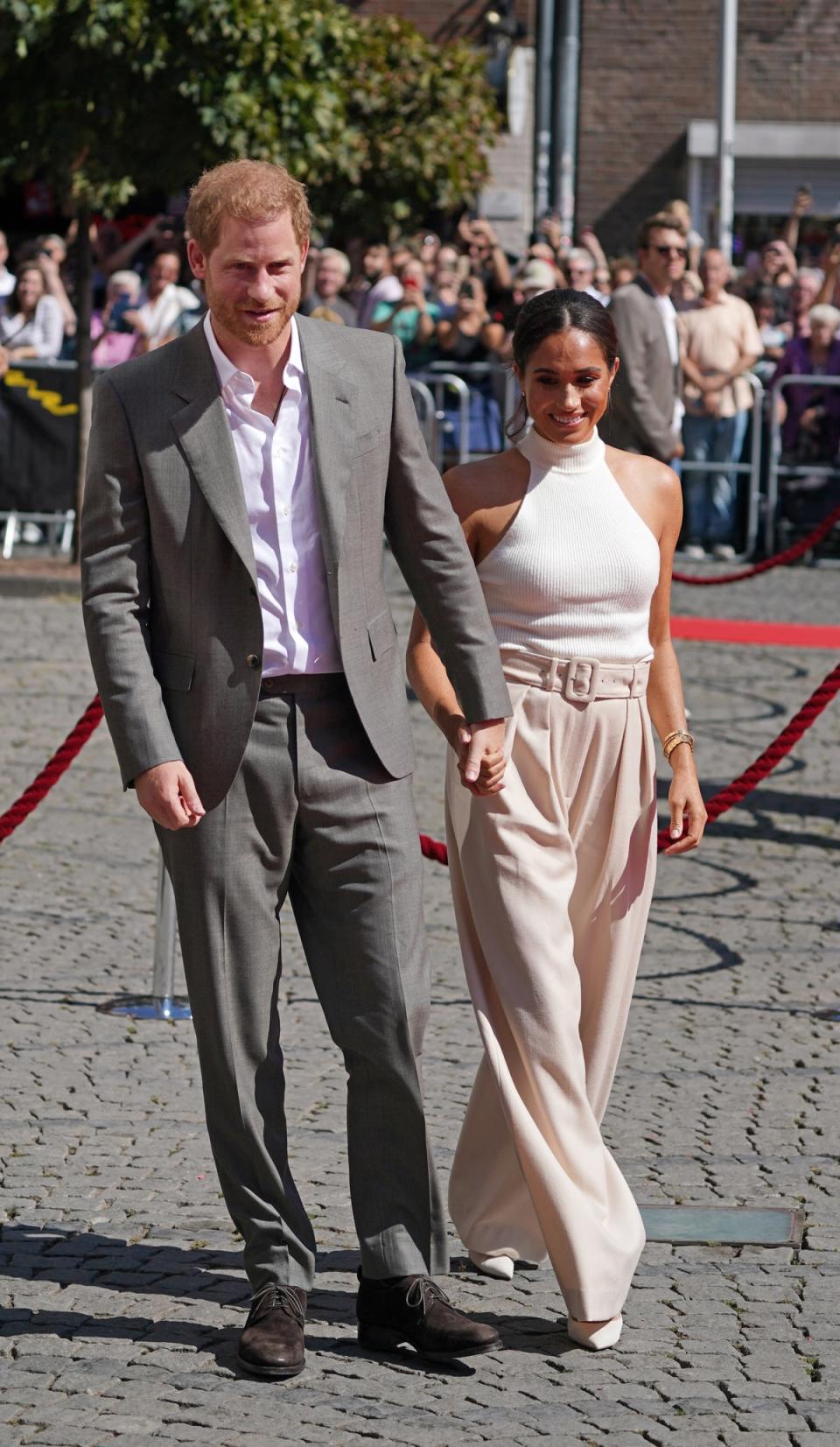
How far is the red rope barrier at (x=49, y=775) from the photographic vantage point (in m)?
5.57

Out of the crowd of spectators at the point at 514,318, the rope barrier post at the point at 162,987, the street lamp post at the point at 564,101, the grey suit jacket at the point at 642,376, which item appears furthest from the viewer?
the street lamp post at the point at 564,101

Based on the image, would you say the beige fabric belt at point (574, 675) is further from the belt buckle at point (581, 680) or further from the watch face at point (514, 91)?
the watch face at point (514, 91)

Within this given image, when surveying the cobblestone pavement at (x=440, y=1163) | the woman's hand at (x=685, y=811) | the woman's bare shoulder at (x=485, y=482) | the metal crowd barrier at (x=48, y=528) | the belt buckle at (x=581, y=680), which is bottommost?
the cobblestone pavement at (x=440, y=1163)

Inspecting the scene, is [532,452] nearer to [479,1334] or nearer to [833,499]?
[479,1334]

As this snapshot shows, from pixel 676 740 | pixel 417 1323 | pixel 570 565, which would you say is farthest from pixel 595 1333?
pixel 570 565

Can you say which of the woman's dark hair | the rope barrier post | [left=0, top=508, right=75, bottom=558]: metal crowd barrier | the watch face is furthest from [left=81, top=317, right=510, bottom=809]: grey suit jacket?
the watch face

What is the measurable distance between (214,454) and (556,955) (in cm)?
111

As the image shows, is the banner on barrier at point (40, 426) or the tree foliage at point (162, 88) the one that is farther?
the banner on barrier at point (40, 426)

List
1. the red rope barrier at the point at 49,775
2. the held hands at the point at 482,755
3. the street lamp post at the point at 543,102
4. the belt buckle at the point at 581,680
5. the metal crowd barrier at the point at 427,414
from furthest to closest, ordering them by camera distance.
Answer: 1. the street lamp post at the point at 543,102
2. the metal crowd barrier at the point at 427,414
3. the red rope barrier at the point at 49,775
4. the belt buckle at the point at 581,680
5. the held hands at the point at 482,755

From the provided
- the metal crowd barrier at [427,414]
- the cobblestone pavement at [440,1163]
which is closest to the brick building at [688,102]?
the metal crowd barrier at [427,414]

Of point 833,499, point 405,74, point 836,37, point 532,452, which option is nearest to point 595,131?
point 836,37

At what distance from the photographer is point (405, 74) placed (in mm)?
22406

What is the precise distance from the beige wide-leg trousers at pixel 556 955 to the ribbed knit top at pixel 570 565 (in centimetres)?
5

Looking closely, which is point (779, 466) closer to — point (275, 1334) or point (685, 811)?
point (685, 811)
